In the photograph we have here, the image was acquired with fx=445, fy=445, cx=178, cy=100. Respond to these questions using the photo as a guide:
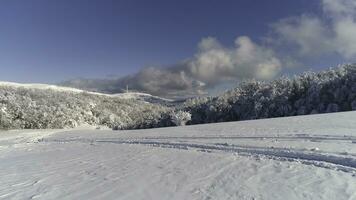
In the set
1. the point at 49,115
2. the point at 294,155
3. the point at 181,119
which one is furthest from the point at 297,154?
the point at 49,115

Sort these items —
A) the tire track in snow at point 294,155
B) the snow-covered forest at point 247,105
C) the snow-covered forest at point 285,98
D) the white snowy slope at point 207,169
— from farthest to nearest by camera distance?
the snow-covered forest at point 247,105 → the snow-covered forest at point 285,98 → the tire track in snow at point 294,155 → the white snowy slope at point 207,169

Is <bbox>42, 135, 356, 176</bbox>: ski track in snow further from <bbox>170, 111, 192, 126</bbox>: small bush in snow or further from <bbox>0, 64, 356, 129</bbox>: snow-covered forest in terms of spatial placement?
<bbox>170, 111, 192, 126</bbox>: small bush in snow

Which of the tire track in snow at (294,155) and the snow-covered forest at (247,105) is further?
the snow-covered forest at (247,105)

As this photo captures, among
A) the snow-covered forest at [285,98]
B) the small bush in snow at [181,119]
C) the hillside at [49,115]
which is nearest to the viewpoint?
the snow-covered forest at [285,98]

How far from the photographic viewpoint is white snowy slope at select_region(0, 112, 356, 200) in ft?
27.3

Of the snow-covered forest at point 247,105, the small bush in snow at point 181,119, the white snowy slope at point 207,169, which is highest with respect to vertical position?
the snow-covered forest at point 247,105

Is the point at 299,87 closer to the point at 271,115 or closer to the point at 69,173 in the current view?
the point at 271,115

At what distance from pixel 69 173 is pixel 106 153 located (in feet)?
11.7

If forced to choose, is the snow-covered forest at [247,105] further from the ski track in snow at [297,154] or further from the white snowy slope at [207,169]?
the ski track in snow at [297,154]

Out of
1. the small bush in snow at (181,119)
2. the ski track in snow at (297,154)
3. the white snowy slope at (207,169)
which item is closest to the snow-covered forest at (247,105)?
the small bush in snow at (181,119)

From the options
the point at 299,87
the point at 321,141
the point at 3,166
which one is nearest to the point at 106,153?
the point at 3,166

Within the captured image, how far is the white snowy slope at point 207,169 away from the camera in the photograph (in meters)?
8.34

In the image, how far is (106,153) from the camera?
15438mm

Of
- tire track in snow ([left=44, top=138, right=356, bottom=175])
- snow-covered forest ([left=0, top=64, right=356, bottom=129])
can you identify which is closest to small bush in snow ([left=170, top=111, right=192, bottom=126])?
snow-covered forest ([left=0, top=64, right=356, bottom=129])
